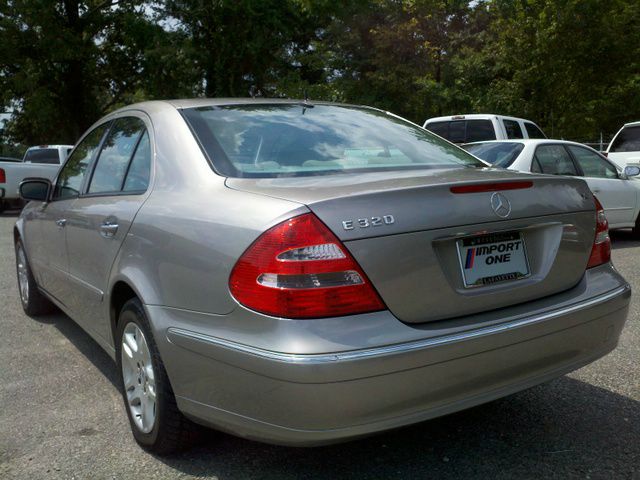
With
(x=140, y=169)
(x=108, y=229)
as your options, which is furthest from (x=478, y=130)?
(x=108, y=229)

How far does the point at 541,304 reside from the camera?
8.93ft

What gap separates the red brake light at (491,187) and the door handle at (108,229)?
164 centimetres

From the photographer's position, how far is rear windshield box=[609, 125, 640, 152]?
1258cm

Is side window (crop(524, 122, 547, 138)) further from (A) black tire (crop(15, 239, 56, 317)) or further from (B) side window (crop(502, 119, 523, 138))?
(A) black tire (crop(15, 239, 56, 317))

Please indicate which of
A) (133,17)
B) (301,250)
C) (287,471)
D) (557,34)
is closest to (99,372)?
(287,471)

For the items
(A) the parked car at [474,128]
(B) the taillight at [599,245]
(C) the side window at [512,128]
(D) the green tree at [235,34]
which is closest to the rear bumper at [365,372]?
(B) the taillight at [599,245]

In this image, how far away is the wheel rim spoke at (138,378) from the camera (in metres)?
2.97

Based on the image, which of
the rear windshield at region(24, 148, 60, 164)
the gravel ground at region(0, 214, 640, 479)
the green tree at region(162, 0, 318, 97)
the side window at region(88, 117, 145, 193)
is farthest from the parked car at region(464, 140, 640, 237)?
the green tree at region(162, 0, 318, 97)

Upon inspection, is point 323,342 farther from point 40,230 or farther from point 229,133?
point 40,230

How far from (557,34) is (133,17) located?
15460 mm

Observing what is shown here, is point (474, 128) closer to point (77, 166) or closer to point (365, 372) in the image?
point (77, 166)

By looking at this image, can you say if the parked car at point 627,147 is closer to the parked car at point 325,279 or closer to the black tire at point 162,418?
the parked car at point 325,279

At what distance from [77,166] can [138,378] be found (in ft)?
6.13

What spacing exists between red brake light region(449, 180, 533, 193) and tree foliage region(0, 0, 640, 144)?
16.9 metres
